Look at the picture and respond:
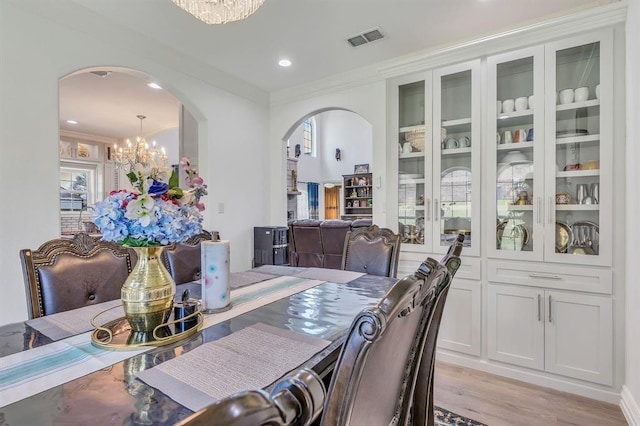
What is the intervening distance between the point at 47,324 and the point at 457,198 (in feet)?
8.88

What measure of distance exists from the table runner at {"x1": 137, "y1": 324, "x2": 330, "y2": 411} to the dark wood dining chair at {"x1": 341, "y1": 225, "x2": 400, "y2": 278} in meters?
1.29

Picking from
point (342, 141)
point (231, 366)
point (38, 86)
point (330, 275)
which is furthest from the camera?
point (342, 141)

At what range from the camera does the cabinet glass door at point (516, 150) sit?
7.87 feet

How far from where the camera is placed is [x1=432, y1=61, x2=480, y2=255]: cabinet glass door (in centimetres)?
268

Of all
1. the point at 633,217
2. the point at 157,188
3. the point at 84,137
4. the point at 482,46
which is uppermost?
the point at 84,137

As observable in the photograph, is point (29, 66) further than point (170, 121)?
No

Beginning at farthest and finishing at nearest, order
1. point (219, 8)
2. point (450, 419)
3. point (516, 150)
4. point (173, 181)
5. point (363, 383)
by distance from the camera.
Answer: point (516, 150) → point (450, 419) → point (219, 8) → point (173, 181) → point (363, 383)

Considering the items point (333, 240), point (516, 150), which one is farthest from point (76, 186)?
point (516, 150)

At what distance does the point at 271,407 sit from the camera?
0.92 feet

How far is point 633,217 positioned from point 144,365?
2.61 metres

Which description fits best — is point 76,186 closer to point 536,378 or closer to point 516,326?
point 516,326

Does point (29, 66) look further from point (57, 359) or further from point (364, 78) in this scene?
point (364, 78)

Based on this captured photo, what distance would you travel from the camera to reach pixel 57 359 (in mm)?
893

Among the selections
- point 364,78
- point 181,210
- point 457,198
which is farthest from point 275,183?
point 181,210
